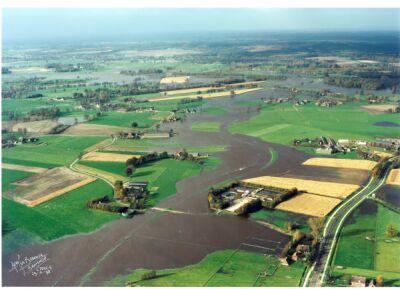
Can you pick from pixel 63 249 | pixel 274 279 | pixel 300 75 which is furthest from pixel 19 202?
pixel 300 75

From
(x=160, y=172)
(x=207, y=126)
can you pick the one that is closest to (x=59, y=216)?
(x=160, y=172)

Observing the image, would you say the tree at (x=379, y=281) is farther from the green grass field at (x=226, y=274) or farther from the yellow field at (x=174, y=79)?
the yellow field at (x=174, y=79)

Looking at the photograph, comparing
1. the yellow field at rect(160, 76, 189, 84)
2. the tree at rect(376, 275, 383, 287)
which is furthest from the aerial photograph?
the yellow field at rect(160, 76, 189, 84)

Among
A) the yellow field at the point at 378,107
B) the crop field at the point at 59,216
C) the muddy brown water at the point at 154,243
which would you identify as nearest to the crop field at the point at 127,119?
the muddy brown water at the point at 154,243

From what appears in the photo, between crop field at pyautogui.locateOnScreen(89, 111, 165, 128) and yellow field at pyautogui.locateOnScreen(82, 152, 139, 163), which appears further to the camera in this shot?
crop field at pyautogui.locateOnScreen(89, 111, 165, 128)

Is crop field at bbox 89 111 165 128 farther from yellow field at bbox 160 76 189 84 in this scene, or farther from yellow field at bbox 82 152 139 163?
yellow field at bbox 160 76 189 84

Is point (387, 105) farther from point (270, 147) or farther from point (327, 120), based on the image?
point (270, 147)
